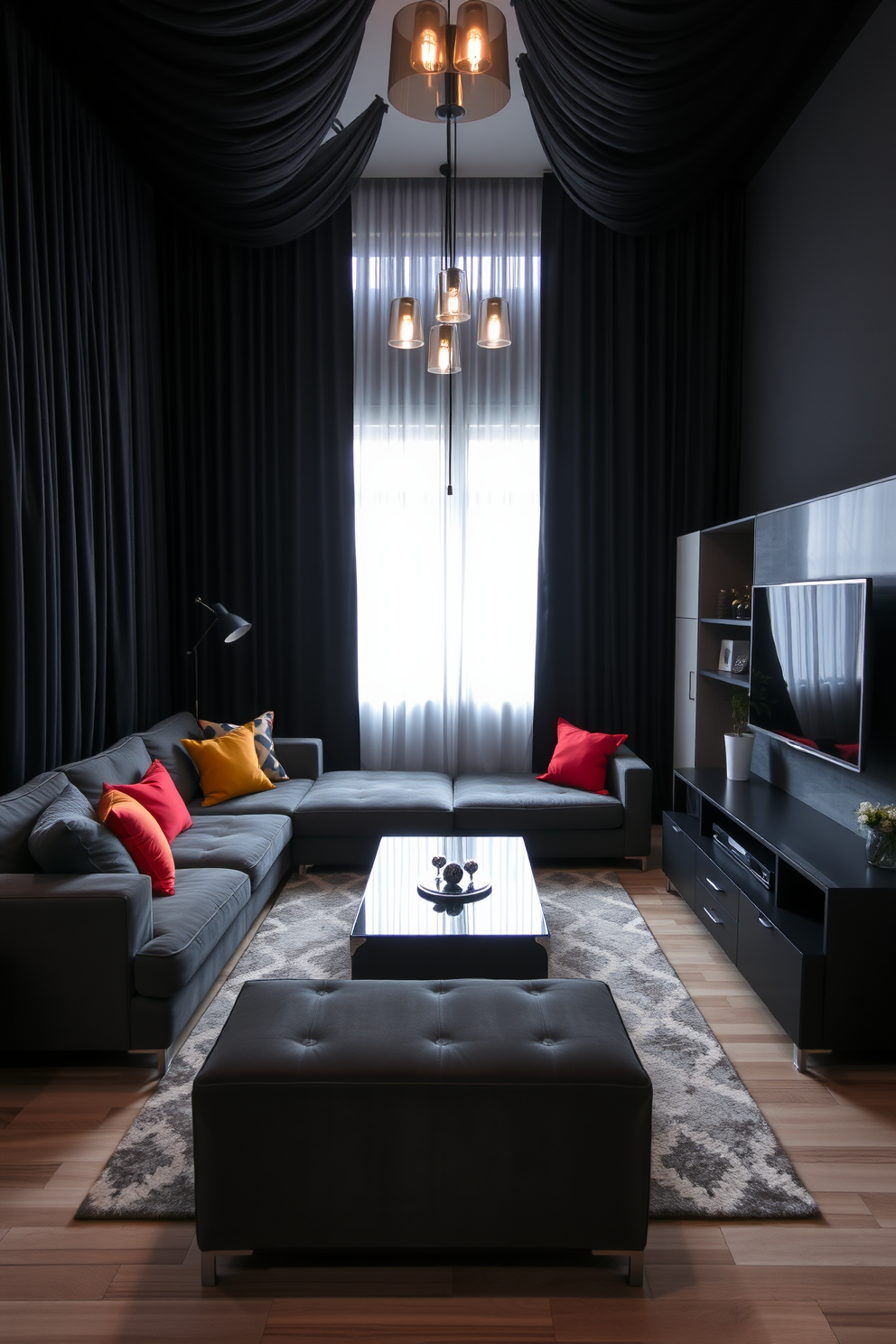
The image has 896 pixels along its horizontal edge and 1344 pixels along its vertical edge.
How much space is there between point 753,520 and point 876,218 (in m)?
1.25

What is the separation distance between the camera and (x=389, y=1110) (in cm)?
173

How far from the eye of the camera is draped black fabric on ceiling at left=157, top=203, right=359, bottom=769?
5012mm

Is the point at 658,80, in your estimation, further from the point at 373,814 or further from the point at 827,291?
the point at 373,814

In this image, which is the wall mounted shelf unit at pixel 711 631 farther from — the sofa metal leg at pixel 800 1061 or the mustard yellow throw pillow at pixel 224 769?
the mustard yellow throw pillow at pixel 224 769

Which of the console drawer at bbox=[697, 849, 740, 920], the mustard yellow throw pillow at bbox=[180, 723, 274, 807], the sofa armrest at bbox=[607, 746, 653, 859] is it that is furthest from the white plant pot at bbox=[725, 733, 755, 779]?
the mustard yellow throw pillow at bbox=[180, 723, 274, 807]

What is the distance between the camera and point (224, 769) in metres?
4.26

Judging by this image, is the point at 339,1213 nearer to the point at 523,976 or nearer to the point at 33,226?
the point at 523,976

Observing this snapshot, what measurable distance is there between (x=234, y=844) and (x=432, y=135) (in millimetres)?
3728

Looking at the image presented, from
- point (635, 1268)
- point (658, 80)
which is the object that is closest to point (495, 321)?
point (658, 80)

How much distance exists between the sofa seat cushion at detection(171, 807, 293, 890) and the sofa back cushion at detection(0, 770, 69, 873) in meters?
0.64

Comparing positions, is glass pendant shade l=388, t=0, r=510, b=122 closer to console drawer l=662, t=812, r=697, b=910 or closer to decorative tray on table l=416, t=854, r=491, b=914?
decorative tray on table l=416, t=854, r=491, b=914

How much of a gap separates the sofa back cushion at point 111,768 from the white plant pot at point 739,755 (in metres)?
2.59

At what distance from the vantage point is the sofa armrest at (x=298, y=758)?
4746 millimetres

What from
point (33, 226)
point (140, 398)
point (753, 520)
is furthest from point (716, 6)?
point (140, 398)
